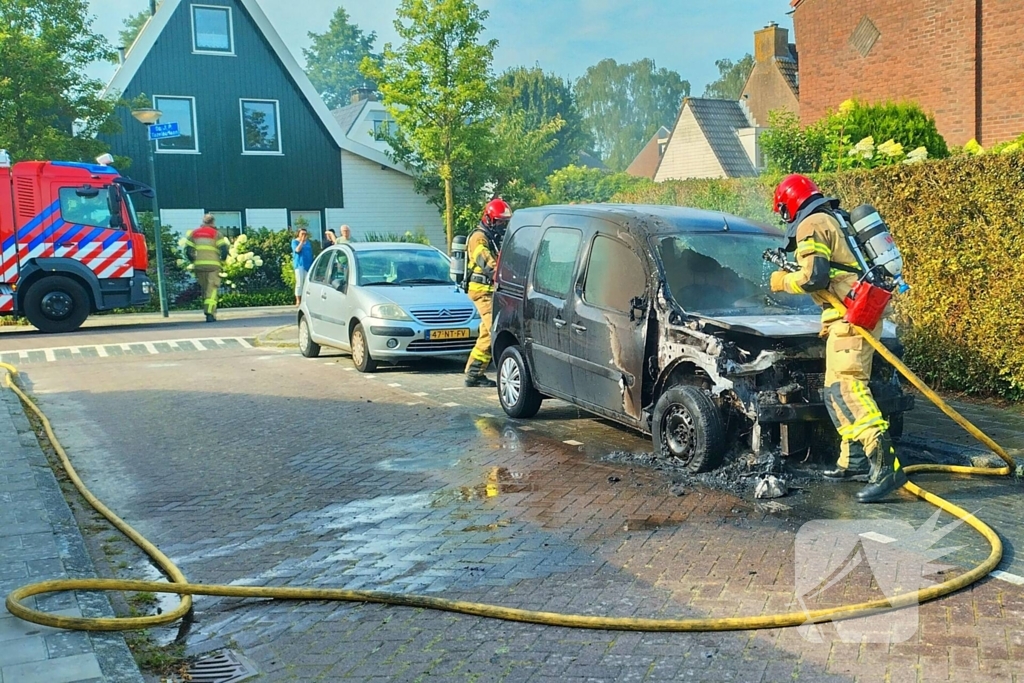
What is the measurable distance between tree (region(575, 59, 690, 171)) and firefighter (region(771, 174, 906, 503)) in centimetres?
9827

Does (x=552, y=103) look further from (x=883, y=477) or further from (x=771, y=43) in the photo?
(x=883, y=477)

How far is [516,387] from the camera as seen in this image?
9.54 m

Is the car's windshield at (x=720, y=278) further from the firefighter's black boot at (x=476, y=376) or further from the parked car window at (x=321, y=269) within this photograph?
the parked car window at (x=321, y=269)

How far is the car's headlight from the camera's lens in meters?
12.7

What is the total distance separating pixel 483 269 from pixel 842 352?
17.7 ft

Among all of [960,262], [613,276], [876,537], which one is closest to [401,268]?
[613,276]

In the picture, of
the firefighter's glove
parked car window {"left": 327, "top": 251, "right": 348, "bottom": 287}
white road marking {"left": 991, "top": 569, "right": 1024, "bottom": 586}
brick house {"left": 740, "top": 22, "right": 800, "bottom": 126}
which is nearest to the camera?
white road marking {"left": 991, "top": 569, "right": 1024, "bottom": 586}

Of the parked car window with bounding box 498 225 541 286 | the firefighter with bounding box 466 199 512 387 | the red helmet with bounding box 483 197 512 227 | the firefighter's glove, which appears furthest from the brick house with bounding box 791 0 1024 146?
the firefighter's glove

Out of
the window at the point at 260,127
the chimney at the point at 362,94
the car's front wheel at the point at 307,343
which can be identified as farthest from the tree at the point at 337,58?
the car's front wheel at the point at 307,343

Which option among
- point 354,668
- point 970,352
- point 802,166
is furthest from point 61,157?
point 354,668

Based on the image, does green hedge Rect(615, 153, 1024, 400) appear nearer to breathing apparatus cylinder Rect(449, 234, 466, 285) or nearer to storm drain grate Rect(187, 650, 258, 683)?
breathing apparatus cylinder Rect(449, 234, 466, 285)

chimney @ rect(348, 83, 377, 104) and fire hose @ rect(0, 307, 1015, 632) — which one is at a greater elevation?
chimney @ rect(348, 83, 377, 104)

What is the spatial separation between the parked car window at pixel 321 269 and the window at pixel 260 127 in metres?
17.7

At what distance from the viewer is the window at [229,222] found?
30688mm
